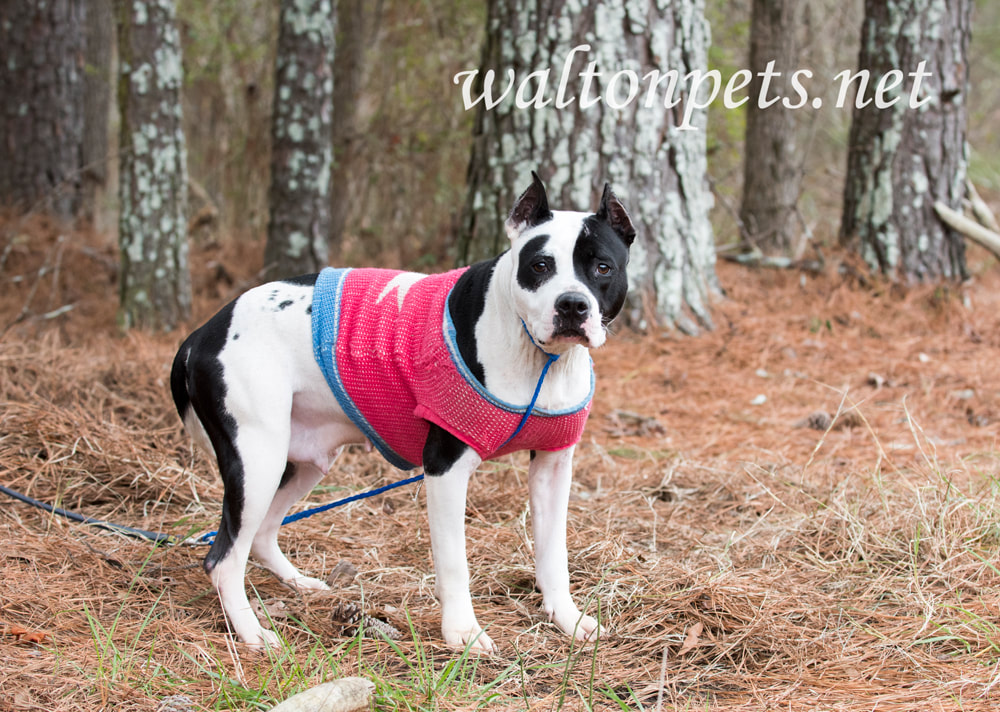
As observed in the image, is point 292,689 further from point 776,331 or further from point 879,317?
point 879,317

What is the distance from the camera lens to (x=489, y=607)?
2.97 metres

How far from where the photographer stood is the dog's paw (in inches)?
103

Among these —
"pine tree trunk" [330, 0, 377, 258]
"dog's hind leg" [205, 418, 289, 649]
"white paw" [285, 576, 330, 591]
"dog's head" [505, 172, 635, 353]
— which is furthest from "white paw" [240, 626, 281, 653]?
"pine tree trunk" [330, 0, 377, 258]

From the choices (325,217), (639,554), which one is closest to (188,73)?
(325,217)

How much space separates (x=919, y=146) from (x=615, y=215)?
5011 millimetres

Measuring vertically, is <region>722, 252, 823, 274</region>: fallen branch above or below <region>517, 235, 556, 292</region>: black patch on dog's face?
below

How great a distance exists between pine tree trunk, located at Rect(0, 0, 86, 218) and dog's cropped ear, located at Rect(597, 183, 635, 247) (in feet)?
25.8

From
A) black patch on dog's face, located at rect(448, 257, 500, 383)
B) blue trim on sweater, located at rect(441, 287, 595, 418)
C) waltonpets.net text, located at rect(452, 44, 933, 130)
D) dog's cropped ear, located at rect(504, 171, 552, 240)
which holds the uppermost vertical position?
waltonpets.net text, located at rect(452, 44, 933, 130)

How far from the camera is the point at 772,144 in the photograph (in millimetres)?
9516

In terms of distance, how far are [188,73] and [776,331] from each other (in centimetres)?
915

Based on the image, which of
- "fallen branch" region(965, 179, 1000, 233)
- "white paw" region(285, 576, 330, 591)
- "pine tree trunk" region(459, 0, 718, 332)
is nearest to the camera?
"white paw" region(285, 576, 330, 591)

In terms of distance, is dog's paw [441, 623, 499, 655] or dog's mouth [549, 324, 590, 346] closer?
dog's mouth [549, 324, 590, 346]

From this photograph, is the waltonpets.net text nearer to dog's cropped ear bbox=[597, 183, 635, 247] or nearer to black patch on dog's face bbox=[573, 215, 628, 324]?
dog's cropped ear bbox=[597, 183, 635, 247]

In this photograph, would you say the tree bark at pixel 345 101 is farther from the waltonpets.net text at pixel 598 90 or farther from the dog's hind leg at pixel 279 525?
the dog's hind leg at pixel 279 525
